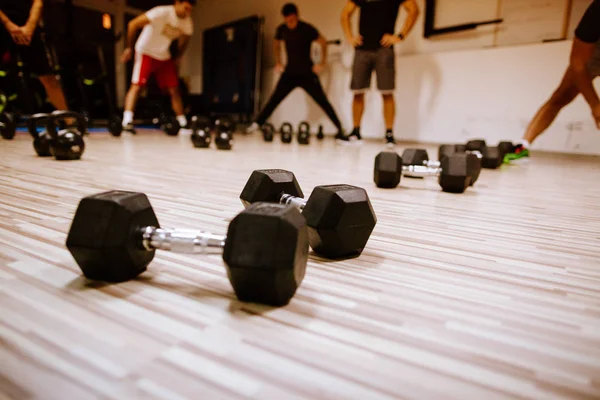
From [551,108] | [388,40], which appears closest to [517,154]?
[551,108]

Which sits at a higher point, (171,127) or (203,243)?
(171,127)

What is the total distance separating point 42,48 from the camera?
361 cm

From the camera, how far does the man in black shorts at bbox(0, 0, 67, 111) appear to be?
11.2 feet

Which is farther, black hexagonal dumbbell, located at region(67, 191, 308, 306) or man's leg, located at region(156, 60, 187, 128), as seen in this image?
man's leg, located at region(156, 60, 187, 128)

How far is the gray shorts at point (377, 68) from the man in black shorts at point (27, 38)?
2.90 metres

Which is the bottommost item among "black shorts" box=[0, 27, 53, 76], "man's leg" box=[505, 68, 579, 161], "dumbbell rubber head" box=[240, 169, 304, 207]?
"dumbbell rubber head" box=[240, 169, 304, 207]

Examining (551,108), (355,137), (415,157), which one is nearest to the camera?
(415,157)

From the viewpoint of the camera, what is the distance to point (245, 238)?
537mm

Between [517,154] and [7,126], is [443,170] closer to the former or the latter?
[517,154]

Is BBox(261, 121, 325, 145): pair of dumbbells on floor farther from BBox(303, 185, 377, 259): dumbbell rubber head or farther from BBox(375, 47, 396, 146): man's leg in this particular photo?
BBox(303, 185, 377, 259): dumbbell rubber head

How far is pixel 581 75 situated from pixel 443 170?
1.77 m

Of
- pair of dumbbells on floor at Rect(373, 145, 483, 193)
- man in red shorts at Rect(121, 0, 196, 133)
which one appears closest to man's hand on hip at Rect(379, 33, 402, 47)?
A: man in red shorts at Rect(121, 0, 196, 133)

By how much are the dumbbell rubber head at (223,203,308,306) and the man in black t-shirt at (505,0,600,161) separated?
107 inches

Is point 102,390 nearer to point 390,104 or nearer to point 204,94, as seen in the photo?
point 390,104
